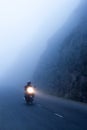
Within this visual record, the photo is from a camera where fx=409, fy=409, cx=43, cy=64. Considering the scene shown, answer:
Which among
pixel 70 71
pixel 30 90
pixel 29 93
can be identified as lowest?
pixel 29 93

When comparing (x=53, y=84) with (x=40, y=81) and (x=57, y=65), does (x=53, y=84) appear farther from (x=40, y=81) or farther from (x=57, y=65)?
(x=40, y=81)

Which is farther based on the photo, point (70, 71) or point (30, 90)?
point (70, 71)

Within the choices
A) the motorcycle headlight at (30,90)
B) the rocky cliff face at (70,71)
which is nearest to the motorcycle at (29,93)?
the motorcycle headlight at (30,90)

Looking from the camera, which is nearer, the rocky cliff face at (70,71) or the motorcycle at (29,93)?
the motorcycle at (29,93)

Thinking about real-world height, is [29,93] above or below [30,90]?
below

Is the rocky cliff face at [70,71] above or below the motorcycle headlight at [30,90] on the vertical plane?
above

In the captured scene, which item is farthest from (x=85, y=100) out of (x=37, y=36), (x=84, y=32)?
(x=37, y=36)

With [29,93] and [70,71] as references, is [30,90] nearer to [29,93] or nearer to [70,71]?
[29,93]

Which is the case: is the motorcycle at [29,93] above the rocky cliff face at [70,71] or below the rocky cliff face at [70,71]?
below

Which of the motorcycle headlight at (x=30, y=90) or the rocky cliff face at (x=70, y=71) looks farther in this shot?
the rocky cliff face at (x=70, y=71)

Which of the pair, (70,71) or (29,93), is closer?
(29,93)

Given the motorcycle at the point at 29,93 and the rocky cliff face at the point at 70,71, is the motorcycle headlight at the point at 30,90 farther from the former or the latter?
the rocky cliff face at the point at 70,71

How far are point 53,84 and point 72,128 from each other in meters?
34.5

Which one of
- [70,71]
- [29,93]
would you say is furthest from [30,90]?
[70,71]
